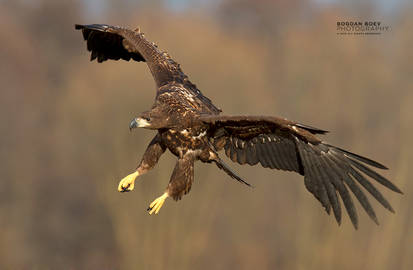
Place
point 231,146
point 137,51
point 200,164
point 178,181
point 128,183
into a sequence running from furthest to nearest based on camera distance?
1. point 200,164
2. point 137,51
3. point 231,146
4. point 128,183
5. point 178,181

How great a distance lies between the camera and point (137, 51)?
10.4m

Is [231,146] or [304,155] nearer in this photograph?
[304,155]

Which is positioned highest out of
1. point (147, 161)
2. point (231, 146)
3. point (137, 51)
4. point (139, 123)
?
point (137, 51)

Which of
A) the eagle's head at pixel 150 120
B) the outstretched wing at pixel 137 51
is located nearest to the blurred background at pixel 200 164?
the outstretched wing at pixel 137 51

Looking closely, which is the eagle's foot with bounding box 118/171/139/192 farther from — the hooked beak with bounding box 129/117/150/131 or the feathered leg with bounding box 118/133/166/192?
the hooked beak with bounding box 129/117/150/131

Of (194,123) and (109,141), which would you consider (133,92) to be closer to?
(109,141)

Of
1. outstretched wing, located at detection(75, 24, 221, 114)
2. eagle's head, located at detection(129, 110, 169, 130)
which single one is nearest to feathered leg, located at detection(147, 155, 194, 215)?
eagle's head, located at detection(129, 110, 169, 130)

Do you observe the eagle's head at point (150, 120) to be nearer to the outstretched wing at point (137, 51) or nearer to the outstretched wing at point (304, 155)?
the outstretched wing at point (304, 155)

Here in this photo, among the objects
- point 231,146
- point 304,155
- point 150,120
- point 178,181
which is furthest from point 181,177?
point 304,155

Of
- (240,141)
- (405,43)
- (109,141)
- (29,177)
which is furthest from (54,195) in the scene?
(240,141)

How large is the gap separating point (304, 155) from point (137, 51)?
2.67 m

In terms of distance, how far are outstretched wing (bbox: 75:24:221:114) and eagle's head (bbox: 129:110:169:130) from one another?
0.77 metres

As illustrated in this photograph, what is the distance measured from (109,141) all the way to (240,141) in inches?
663

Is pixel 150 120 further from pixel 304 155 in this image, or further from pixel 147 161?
pixel 304 155
